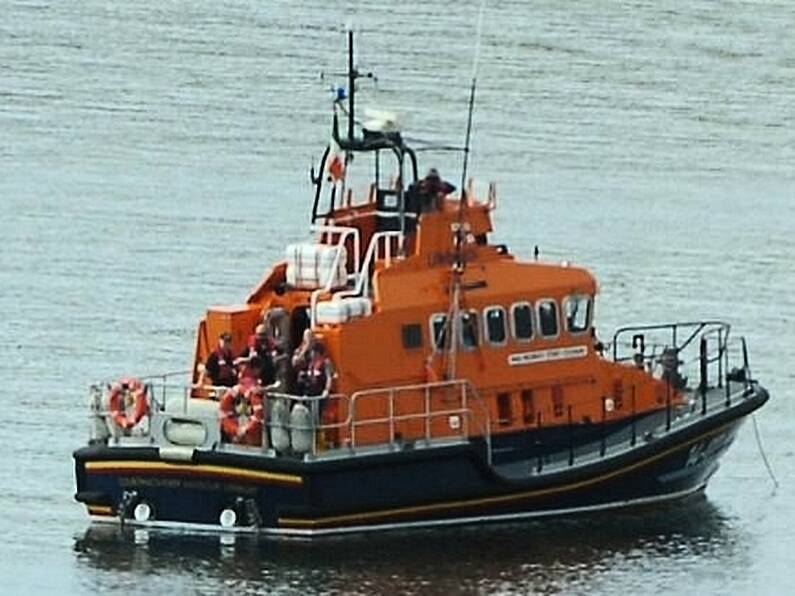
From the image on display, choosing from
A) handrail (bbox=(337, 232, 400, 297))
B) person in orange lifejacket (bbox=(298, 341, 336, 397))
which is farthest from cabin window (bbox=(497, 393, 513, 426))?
person in orange lifejacket (bbox=(298, 341, 336, 397))

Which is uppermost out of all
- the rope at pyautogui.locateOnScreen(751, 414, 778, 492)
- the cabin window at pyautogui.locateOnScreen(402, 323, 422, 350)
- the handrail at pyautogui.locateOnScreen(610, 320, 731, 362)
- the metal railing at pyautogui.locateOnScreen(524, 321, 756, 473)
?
the cabin window at pyautogui.locateOnScreen(402, 323, 422, 350)

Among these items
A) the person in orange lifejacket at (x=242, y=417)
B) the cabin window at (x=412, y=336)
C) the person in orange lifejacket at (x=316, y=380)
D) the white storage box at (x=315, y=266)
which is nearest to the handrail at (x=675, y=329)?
the cabin window at (x=412, y=336)

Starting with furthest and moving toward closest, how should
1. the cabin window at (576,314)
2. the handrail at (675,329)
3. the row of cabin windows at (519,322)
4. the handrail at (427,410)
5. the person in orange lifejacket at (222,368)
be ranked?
the handrail at (675,329) → the cabin window at (576,314) → the row of cabin windows at (519,322) → the person in orange lifejacket at (222,368) → the handrail at (427,410)

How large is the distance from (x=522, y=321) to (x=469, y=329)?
0.74 m

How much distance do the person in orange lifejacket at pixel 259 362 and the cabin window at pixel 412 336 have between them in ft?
4.33

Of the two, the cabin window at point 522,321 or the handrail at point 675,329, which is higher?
the cabin window at point 522,321

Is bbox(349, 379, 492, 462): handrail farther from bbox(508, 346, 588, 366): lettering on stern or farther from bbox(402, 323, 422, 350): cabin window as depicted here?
bbox(508, 346, 588, 366): lettering on stern

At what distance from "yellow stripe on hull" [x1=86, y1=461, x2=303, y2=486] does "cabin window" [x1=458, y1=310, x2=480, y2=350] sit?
2.63 m

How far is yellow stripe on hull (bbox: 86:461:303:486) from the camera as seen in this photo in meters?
39.7

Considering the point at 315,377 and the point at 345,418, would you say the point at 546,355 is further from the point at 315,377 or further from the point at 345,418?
the point at 315,377

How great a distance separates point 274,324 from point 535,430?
2.84 meters

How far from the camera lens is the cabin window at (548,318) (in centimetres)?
4194

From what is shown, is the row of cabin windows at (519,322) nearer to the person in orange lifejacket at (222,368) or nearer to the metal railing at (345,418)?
the metal railing at (345,418)

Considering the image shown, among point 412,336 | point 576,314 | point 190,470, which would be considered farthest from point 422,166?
point 190,470
